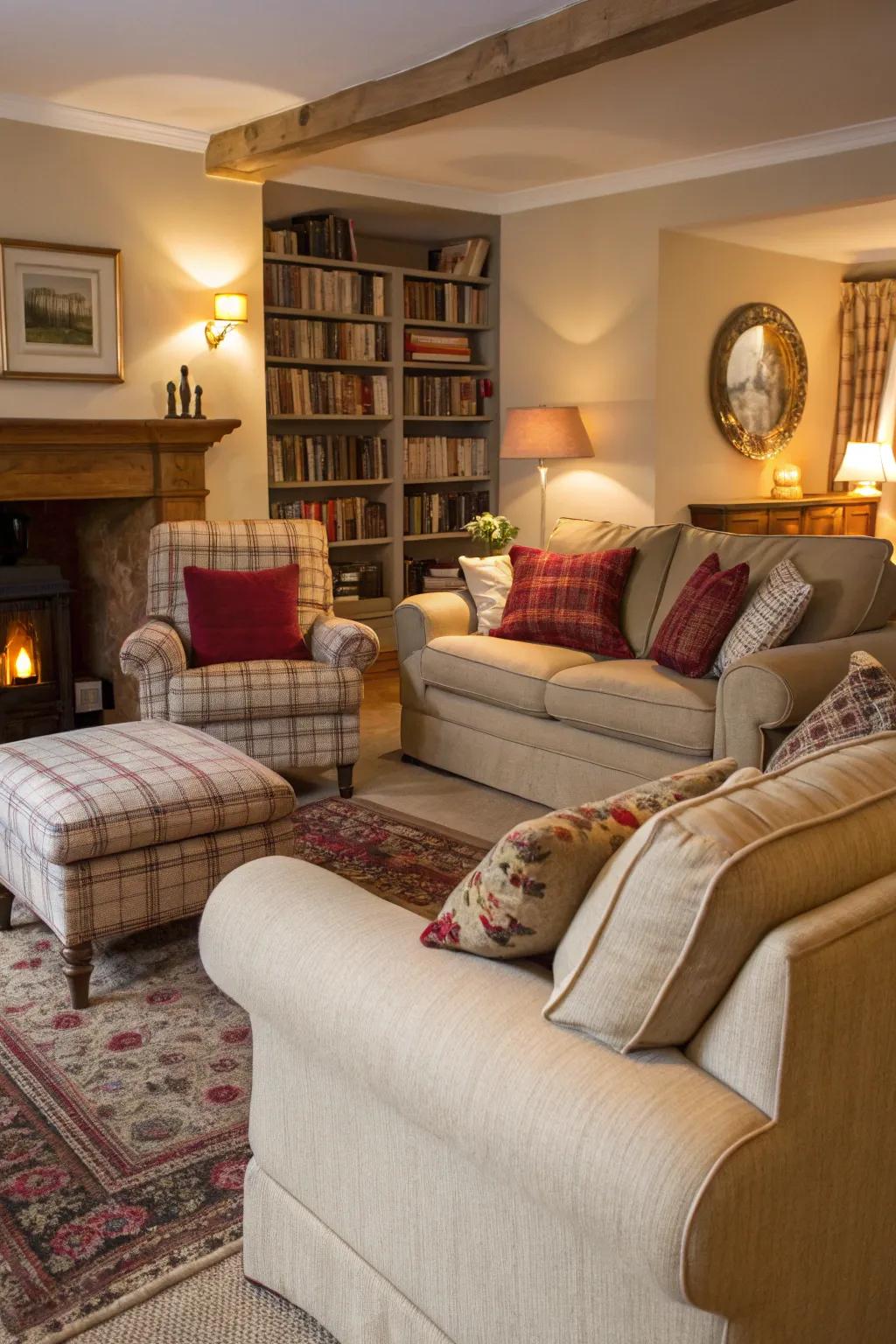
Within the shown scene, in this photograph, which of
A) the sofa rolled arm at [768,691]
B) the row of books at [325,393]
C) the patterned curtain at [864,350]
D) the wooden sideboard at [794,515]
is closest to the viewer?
the sofa rolled arm at [768,691]

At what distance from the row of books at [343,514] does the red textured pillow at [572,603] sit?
6.55 ft

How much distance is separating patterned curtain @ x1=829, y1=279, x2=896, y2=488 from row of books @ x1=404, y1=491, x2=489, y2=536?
2.43 meters

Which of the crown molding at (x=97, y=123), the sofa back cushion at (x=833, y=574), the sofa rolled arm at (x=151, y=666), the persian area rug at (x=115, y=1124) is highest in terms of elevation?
the crown molding at (x=97, y=123)

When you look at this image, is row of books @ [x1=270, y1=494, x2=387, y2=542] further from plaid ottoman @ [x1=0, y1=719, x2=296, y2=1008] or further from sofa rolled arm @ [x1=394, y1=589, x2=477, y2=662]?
plaid ottoman @ [x1=0, y1=719, x2=296, y2=1008]

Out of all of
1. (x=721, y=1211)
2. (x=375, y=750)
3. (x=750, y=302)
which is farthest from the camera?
(x=750, y=302)

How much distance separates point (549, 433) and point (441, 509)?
1154 mm

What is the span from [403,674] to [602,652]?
32.7 inches

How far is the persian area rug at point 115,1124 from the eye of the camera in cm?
196

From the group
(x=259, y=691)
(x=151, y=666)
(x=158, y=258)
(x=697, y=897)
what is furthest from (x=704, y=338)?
(x=697, y=897)

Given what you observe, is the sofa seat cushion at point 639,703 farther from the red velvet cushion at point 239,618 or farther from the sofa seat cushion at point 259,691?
the red velvet cushion at point 239,618

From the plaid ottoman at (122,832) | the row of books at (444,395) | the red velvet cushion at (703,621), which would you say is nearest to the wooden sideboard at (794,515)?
the row of books at (444,395)

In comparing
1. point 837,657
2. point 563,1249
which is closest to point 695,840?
point 563,1249

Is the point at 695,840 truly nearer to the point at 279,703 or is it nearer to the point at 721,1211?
the point at 721,1211

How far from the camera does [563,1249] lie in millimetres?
1402
